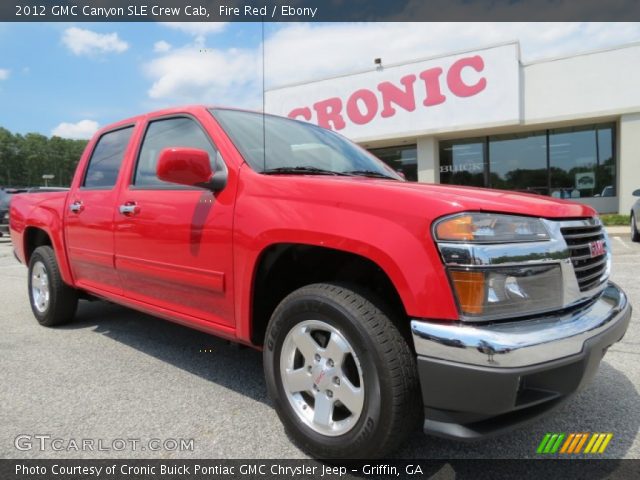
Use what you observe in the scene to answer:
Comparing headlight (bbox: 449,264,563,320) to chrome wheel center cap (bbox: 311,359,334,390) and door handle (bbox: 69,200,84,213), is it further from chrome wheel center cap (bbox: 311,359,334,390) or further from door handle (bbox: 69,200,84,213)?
door handle (bbox: 69,200,84,213)

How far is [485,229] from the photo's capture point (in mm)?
1819

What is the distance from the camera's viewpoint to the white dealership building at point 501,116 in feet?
47.7

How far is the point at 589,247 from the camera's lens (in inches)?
83.9

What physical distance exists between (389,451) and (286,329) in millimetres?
690

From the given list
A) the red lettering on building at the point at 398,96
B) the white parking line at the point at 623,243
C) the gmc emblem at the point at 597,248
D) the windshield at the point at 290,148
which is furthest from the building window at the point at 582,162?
the gmc emblem at the point at 597,248

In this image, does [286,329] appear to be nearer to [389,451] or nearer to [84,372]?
[389,451]

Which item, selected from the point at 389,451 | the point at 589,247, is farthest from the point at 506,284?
the point at 389,451

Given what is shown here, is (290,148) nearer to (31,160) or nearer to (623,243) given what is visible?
(623,243)

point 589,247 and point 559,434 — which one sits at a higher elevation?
point 589,247

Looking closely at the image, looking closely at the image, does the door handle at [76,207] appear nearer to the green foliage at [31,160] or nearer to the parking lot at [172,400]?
the parking lot at [172,400]

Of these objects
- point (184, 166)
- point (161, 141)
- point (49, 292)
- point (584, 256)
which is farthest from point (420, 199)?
point (49, 292)

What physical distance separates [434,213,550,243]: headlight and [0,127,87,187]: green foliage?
89.7 m

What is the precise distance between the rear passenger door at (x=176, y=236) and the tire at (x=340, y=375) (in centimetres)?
52

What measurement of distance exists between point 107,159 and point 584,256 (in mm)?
3458
